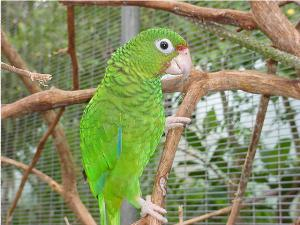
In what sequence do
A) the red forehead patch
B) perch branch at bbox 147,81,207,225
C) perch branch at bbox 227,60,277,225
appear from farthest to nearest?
1. perch branch at bbox 227,60,277,225
2. the red forehead patch
3. perch branch at bbox 147,81,207,225

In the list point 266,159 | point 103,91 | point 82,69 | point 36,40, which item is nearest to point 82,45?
point 82,69

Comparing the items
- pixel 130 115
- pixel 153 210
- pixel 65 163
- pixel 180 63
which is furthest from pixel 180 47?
pixel 65 163

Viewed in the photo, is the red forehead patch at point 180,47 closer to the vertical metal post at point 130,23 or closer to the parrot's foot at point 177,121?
the parrot's foot at point 177,121

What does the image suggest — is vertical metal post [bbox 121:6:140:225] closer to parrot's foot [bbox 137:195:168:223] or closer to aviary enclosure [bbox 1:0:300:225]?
aviary enclosure [bbox 1:0:300:225]

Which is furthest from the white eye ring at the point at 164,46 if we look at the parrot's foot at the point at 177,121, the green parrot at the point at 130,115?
the parrot's foot at the point at 177,121

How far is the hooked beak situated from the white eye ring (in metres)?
0.01

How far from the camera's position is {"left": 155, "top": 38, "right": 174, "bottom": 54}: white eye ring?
0.66m

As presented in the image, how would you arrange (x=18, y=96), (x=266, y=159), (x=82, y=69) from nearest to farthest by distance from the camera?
(x=266, y=159) → (x=82, y=69) → (x=18, y=96)

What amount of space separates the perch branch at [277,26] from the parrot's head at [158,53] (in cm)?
18

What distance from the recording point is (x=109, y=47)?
1.50m

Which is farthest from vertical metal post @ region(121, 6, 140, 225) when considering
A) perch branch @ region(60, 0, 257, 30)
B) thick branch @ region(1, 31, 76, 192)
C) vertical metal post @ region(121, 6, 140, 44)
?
perch branch @ region(60, 0, 257, 30)

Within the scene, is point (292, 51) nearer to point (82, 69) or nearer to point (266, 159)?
point (266, 159)

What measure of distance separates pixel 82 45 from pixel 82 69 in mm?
110

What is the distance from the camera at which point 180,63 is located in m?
0.68
